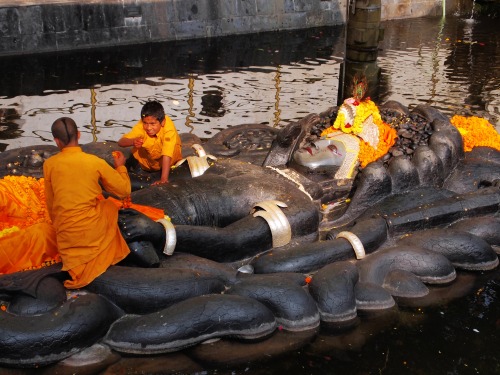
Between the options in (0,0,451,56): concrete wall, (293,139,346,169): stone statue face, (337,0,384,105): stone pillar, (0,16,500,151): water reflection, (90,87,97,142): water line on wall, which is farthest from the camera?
(0,0,451,56): concrete wall

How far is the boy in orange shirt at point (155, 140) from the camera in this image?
572 cm

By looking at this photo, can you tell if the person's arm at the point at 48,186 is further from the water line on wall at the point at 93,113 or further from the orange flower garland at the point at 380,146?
the water line on wall at the point at 93,113

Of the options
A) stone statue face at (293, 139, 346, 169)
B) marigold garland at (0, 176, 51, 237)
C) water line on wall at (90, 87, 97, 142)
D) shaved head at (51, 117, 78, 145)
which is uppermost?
shaved head at (51, 117, 78, 145)

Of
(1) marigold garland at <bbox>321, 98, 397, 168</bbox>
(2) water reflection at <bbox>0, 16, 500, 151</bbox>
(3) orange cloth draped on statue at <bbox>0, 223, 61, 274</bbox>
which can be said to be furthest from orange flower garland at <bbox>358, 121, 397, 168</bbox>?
(2) water reflection at <bbox>0, 16, 500, 151</bbox>

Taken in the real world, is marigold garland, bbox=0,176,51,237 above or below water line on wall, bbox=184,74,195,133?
above

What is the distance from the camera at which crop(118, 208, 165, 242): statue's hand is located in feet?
15.2

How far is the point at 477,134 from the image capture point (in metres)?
6.96

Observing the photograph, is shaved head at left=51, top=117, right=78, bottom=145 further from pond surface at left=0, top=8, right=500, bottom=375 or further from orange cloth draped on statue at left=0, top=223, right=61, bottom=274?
pond surface at left=0, top=8, right=500, bottom=375

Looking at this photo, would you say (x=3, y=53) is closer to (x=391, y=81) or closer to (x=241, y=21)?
(x=241, y=21)

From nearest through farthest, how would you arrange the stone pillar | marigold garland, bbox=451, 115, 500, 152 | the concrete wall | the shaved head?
the shaved head
marigold garland, bbox=451, 115, 500, 152
the stone pillar
the concrete wall

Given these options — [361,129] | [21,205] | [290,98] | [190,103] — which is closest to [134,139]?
[21,205]

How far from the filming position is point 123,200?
4.90 m

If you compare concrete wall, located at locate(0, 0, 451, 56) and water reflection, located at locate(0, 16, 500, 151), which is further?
concrete wall, located at locate(0, 0, 451, 56)

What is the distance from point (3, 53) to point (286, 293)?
401 inches
